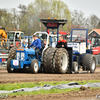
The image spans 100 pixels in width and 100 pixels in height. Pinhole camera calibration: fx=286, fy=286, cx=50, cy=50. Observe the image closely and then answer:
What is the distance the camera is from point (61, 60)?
1422 centimetres

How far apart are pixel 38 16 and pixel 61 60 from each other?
4115cm

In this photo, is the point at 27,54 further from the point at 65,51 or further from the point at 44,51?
the point at 65,51

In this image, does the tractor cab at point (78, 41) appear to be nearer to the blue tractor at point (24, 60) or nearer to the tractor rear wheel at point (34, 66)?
the blue tractor at point (24, 60)

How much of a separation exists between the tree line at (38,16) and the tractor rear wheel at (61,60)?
28477 millimetres

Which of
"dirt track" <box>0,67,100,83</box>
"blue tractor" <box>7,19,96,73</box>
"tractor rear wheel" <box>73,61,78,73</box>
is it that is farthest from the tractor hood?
"tractor rear wheel" <box>73,61,78,73</box>

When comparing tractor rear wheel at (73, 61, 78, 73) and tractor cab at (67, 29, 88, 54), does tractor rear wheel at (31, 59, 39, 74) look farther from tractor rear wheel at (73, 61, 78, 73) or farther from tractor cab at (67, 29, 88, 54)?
tractor cab at (67, 29, 88, 54)

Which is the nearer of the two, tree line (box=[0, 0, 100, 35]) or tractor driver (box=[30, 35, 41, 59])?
tractor driver (box=[30, 35, 41, 59])

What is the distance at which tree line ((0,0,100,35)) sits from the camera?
48781 millimetres

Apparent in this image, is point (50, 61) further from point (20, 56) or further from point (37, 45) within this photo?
point (20, 56)

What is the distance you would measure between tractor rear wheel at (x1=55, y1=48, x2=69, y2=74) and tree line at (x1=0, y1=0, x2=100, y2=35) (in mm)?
28477

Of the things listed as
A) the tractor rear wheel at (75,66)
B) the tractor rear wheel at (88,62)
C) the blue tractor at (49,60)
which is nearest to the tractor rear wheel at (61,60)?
the blue tractor at (49,60)

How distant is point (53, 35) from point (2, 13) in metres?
18.9

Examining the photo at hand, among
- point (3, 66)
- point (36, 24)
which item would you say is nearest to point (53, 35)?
point (3, 66)

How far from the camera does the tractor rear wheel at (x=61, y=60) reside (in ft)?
44.5
